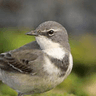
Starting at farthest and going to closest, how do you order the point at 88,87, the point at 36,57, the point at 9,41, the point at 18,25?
the point at 18,25 < the point at 9,41 < the point at 88,87 < the point at 36,57

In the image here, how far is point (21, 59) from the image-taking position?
3693 millimetres

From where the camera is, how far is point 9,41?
6426 millimetres

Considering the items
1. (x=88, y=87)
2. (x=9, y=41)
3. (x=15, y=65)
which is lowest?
(x=88, y=87)

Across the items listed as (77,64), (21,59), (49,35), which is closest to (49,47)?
(49,35)

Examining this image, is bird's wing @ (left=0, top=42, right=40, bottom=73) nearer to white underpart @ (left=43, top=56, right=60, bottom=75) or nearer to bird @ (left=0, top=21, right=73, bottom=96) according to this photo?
bird @ (left=0, top=21, right=73, bottom=96)

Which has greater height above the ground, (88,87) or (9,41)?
(9,41)

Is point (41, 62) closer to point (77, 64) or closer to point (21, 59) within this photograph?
point (21, 59)

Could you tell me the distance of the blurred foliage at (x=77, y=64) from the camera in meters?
5.29

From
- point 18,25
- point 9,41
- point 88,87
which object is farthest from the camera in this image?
point 18,25

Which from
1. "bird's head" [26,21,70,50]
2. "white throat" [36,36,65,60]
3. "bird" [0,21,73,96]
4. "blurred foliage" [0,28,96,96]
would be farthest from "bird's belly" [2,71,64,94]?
"blurred foliage" [0,28,96,96]

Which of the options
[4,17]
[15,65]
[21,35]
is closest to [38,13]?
[4,17]

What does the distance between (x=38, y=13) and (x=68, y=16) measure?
96 cm

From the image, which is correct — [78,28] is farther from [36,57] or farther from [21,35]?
[36,57]

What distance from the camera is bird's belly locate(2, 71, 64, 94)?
360 cm
